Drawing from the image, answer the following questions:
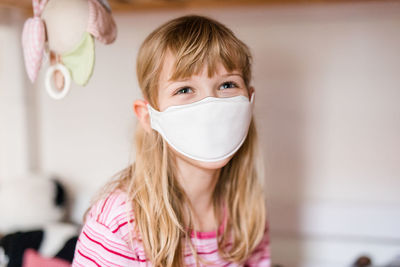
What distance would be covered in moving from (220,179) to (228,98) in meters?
0.30

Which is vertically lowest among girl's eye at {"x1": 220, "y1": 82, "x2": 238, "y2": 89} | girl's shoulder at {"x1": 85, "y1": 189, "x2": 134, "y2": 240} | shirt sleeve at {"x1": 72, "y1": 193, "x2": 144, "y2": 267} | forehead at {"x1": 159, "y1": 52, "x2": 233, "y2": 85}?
shirt sleeve at {"x1": 72, "y1": 193, "x2": 144, "y2": 267}

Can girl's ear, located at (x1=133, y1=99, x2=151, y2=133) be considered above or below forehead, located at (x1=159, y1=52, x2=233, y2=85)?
below

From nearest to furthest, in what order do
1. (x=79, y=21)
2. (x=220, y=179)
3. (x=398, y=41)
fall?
(x=79, y=21) → (x=220, y=179) → (x=398, y=41)

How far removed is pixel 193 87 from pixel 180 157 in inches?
6.1

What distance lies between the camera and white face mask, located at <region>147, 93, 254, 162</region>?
0.73 meters

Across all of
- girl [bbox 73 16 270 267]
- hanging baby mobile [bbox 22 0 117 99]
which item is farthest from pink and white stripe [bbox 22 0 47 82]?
girl [bbox 73 16 270 267]

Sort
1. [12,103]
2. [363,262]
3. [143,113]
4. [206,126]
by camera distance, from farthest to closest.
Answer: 1. [12,103]
2. [363,262]
3. [143,113]
4. [206,126]

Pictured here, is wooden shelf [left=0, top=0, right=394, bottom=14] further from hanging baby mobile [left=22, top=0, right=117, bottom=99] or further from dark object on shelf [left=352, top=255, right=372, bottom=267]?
dark object on shelf [left=352, top=255, right=372, bottom=267]

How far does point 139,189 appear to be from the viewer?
32.6 inches

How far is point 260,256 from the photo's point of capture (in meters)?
1.03

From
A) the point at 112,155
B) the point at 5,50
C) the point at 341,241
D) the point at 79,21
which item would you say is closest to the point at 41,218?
the point at 112,155

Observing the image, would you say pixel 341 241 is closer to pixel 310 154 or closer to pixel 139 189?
pixel 310 154

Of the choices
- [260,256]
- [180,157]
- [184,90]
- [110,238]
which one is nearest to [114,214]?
[110,238]

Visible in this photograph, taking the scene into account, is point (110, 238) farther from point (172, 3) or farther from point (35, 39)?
point (172, 3)
